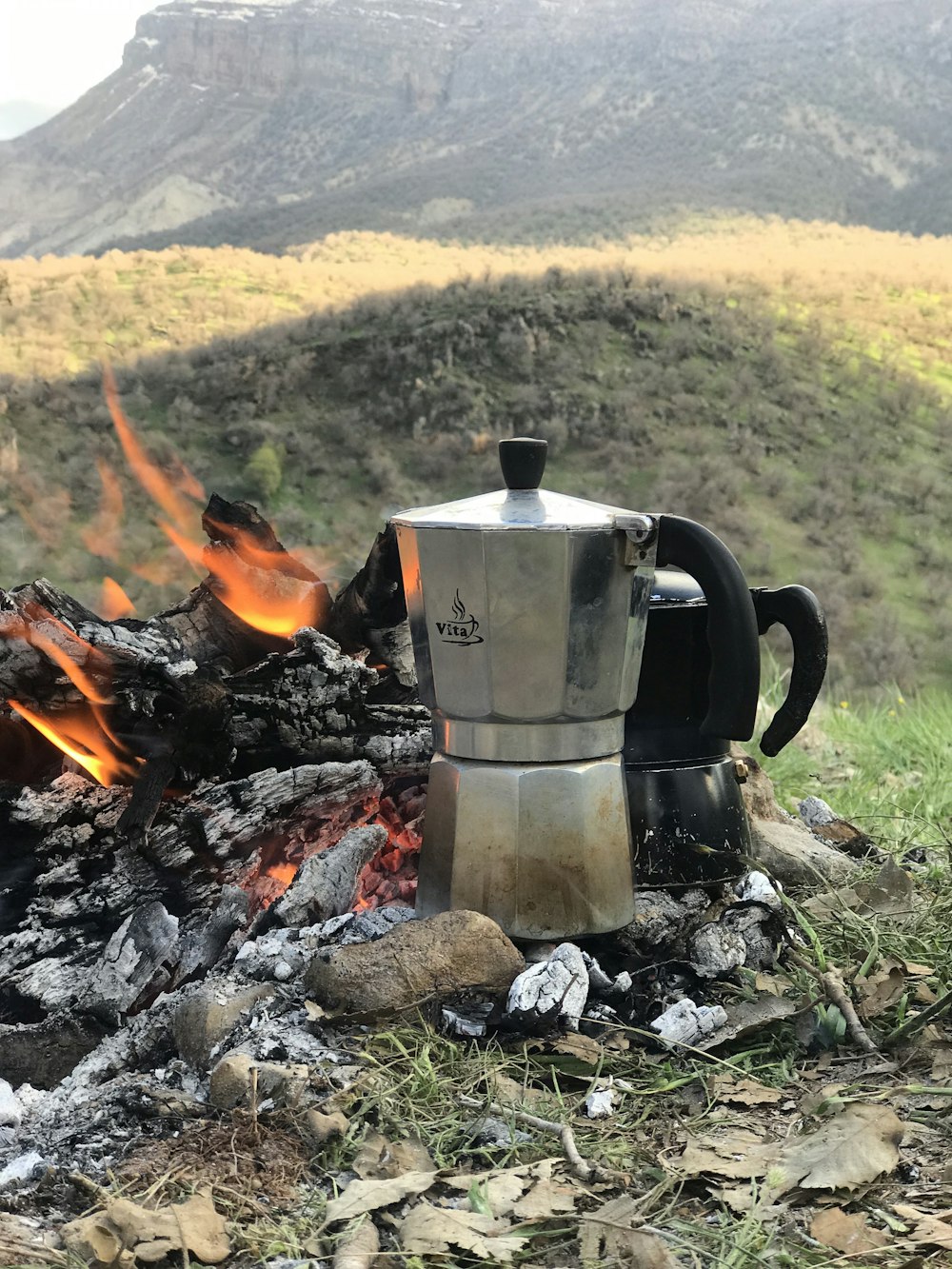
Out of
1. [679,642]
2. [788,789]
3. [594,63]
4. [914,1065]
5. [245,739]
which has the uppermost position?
[594,63]

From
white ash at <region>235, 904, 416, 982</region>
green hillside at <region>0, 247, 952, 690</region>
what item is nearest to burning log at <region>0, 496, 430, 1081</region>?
white ash at <region>235, 904, 416, 982</region>

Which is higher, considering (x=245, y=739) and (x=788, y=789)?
(x=245, y=739)

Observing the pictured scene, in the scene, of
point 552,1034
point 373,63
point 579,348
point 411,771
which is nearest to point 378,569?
point 411,771

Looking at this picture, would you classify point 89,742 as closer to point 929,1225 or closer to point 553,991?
point 553,991

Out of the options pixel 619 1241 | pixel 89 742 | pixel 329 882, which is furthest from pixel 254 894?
pixel 619 1241

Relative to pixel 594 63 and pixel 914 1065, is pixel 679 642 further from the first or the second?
pixel 594 63

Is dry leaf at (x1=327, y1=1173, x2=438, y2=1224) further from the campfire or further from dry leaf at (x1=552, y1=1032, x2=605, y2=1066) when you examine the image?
dry leaf at (x1=552, y1=1032, x2=605, y2=1066)

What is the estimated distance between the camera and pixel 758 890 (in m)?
2.18

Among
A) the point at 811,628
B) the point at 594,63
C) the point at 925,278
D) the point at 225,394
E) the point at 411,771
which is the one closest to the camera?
the point at 811,628

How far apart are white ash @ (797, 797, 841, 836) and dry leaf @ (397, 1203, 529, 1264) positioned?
1.82m

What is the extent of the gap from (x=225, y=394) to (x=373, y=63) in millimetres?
56290

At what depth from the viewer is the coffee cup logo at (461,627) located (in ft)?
6.31

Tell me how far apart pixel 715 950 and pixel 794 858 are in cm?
49

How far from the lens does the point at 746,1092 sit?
171 cm
